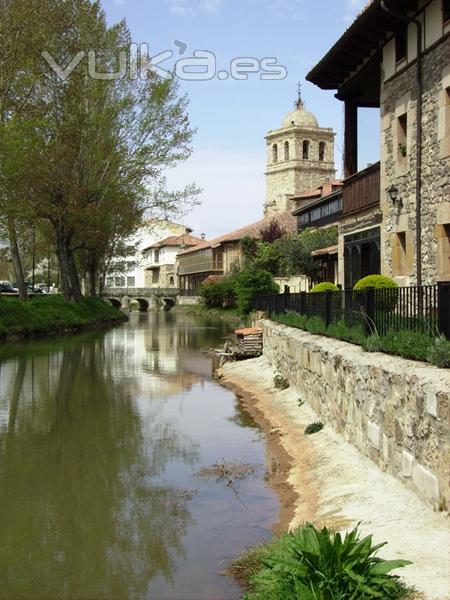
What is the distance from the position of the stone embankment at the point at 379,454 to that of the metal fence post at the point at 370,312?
0.42 metres

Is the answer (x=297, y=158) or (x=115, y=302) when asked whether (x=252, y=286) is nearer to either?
(x=115, y=302)

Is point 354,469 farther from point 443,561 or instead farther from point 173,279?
point 173,279

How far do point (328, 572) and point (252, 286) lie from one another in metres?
47.0

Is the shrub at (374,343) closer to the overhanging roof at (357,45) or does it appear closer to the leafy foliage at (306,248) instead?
the overhanging roof at (357,45)

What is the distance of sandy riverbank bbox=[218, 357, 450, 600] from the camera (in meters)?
6.27

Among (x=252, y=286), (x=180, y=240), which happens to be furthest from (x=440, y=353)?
(x=180, y=240)

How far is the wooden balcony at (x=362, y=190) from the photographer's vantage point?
20078 mm

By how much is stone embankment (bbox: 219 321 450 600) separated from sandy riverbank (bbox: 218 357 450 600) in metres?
0.01

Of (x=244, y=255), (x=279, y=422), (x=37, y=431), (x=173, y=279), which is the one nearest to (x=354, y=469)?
(x=279, y=422)

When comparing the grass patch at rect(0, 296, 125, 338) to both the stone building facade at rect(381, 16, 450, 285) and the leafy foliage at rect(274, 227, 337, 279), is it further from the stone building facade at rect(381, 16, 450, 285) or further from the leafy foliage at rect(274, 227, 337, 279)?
the stone building facade at rect(381, 16, 450, 285)

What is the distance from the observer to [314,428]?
13477 mm

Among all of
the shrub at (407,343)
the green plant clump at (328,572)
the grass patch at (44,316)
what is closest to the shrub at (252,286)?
the grass patch at (44,316)

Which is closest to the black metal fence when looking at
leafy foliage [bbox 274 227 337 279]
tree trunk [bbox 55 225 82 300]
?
tree trunk [bbox 55 225 82 300]

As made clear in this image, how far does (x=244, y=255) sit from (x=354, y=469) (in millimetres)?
68318
